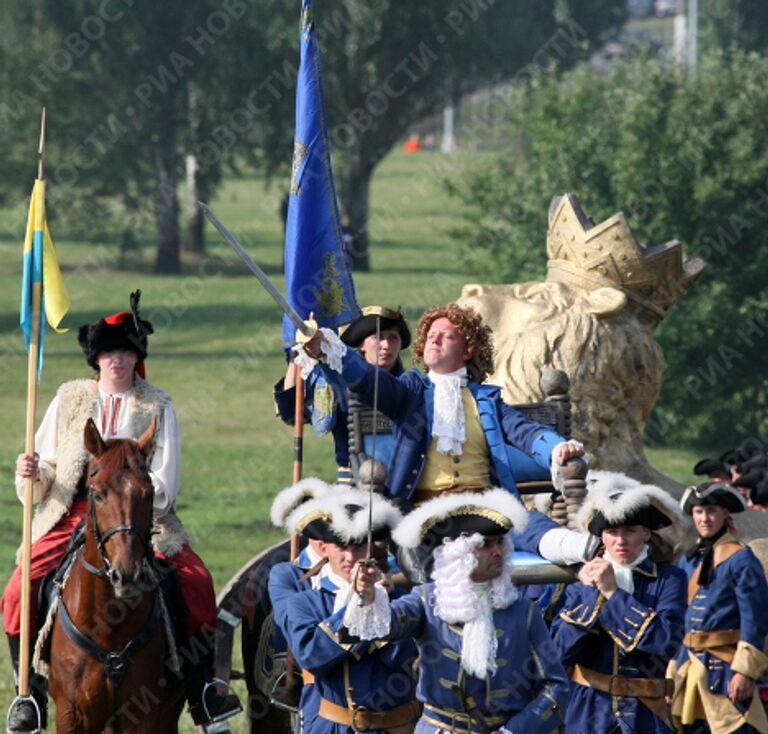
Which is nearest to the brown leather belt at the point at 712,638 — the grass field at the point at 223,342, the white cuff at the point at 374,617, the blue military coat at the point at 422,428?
the blue military coat at the point at 422,428

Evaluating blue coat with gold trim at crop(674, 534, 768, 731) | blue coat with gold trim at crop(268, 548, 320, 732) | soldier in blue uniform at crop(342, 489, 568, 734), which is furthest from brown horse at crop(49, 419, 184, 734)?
blue coat with gold trim at crop(674, 534, 768, 731)

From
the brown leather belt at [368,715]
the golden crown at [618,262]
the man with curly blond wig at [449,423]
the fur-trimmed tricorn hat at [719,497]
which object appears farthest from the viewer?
the golden crown at [618,262]

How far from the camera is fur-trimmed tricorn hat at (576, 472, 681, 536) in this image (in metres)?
9.03

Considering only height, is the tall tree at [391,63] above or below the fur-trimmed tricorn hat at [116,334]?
above

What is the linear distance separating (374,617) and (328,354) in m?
1.64

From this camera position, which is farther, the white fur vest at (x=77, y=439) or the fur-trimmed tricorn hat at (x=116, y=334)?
the white fur vest at (x=77, y=439)

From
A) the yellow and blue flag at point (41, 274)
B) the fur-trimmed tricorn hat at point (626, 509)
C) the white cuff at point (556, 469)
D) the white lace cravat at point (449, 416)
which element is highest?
the yellow and blue flag at point (41, 274)

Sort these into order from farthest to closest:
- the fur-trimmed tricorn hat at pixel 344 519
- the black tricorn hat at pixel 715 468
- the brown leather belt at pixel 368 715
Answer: the black tricorn hat at pixel 715 468 < the brown leather belt at pixel 368 715 < the fur-trimmed tricorn hat at pixel 344 519

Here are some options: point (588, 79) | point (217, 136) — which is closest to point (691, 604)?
point (588, 79)

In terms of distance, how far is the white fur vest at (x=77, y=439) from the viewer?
33.4 ft

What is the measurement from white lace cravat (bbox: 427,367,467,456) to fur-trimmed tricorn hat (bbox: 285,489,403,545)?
122 cm

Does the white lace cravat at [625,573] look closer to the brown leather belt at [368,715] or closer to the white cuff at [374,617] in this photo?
the brown leather belt at [368,715]

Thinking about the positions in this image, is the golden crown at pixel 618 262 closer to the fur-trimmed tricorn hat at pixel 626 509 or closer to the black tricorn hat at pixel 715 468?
the black tricorn hat at pixel 715 468

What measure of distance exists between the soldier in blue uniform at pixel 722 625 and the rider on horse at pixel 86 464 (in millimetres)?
2571
